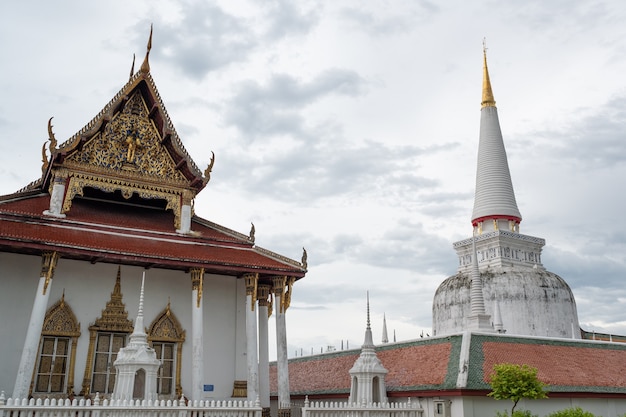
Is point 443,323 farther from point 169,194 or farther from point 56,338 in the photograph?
point 56,338

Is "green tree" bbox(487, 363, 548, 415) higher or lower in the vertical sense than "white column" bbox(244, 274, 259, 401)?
lower

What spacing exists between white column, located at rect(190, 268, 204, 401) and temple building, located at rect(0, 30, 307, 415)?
1.3 inches

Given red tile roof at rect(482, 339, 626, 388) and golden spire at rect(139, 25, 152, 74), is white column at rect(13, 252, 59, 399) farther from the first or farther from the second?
red tile roof at rect(482, 339, 626, 388)

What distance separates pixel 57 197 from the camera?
683 inches

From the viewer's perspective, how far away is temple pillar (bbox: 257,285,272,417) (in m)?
18.2

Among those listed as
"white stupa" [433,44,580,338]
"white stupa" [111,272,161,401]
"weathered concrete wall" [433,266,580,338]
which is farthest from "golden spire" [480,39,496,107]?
"white stupa" [111,272,161,401]

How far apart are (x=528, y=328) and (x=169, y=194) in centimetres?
2431

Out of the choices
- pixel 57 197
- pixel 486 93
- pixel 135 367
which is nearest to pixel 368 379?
pixel 135 367

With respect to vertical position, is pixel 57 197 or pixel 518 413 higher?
pixel 57 197

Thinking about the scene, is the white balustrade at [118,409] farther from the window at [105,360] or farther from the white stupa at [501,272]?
the white stupa at [501,272]

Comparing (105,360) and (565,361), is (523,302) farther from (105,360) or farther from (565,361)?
(105,360)

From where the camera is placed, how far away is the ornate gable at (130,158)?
17.6 m

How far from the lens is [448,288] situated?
38625 millimetres

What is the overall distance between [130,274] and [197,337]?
2.95 metres
